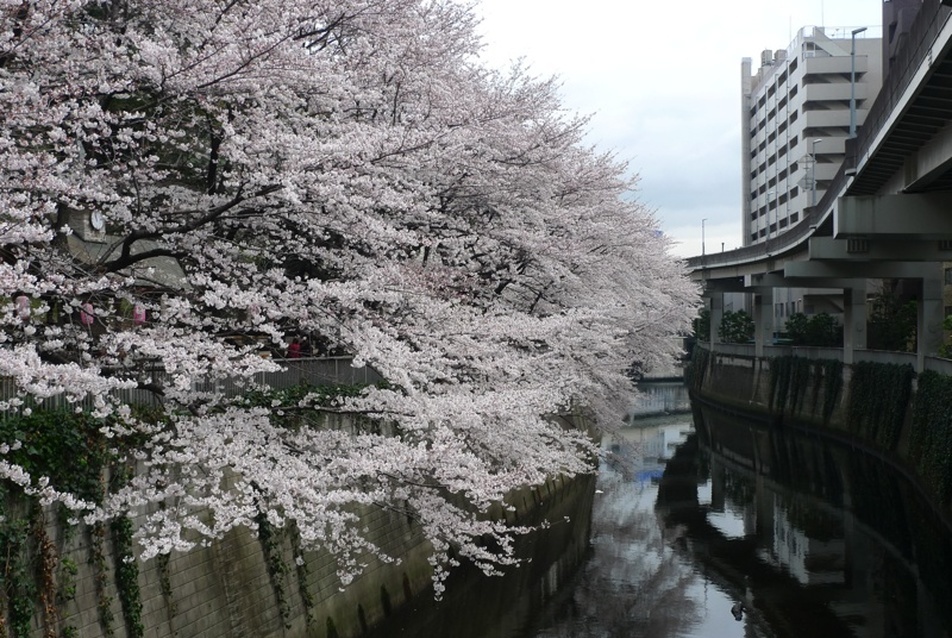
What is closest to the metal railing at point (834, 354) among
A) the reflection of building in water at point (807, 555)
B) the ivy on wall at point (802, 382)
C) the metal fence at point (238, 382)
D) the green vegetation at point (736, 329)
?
the ivy on wall at point (802, 382)

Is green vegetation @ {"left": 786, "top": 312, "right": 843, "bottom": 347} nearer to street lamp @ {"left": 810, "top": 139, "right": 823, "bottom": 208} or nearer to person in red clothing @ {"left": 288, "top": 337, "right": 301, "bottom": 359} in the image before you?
street lamp @ {"left": 810, "top": 139, "right": 823, "bottom": 208}

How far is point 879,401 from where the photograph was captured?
115 feet

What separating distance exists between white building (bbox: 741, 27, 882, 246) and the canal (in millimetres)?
35770

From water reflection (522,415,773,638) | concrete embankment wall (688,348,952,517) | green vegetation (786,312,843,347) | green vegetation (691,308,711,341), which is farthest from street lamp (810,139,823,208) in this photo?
water reflection (522,415,773,638)

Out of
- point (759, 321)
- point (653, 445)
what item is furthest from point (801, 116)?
point (653, 445)

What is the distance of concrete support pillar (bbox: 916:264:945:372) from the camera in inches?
1270

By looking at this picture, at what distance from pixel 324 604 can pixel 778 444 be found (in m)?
31.5

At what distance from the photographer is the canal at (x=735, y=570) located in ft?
54.2

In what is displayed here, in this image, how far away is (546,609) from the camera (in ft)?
57.1

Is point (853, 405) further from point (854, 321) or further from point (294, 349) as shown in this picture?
point (294, 349)

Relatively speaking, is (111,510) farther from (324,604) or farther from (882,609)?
(882,609)

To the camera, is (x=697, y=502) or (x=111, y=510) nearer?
(x=111, y=510)

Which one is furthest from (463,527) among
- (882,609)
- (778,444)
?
(778,444)

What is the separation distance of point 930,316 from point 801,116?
45200mm
